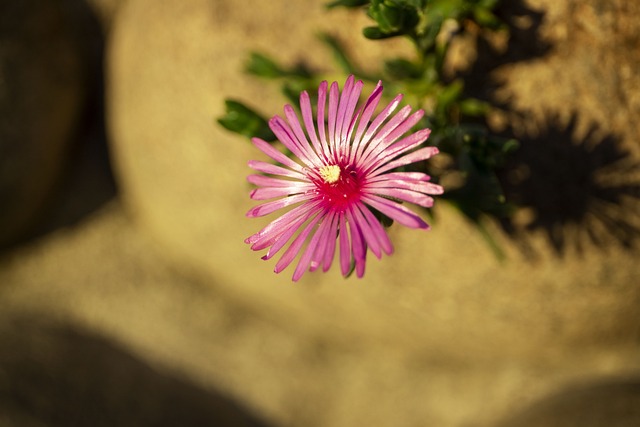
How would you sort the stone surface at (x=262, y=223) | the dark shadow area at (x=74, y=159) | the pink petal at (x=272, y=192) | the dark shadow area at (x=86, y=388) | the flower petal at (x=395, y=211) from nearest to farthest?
the flower petal at (x=395, y=211) < the pink petal at (x=272, y=192) < the stone surface at (x=262, y=223) < the dark shadow area at (x=86, y=388) < the dark shadow area at (x=74, y=159)

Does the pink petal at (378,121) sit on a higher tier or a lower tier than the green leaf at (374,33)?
lower

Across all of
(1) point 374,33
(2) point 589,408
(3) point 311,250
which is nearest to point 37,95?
(1) point 374,33

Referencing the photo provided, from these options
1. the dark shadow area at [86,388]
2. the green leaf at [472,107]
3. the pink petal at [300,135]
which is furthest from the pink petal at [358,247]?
the dark shadow area at [86,388]

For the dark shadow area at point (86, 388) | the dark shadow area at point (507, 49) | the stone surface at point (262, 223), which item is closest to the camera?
the dark shadow area at point (507, 49)

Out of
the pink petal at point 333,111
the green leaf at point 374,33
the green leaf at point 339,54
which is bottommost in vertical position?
the pink petal at point 333,111

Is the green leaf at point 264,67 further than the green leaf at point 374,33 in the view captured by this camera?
Yes

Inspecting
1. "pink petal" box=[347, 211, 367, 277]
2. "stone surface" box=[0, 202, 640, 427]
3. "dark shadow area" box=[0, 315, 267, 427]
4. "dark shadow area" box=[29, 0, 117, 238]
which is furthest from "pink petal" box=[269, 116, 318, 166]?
"dark shadow area" box=[29, 0, 117, 238]

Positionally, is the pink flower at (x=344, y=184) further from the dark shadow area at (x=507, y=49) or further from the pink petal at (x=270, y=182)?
the dark shadow area at (x=507, y=49)
